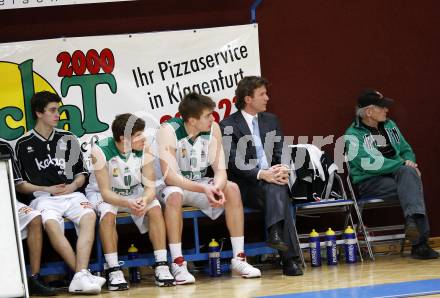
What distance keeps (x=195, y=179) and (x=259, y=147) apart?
1.98 feet

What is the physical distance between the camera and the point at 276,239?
6.12 metres

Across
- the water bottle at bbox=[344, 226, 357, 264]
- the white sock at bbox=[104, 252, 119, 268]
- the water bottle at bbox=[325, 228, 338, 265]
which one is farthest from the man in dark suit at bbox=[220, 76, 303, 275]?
the white sock at bbox=[104, 252, 119, 268]

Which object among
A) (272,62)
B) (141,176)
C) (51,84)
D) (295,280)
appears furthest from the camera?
(272,62)

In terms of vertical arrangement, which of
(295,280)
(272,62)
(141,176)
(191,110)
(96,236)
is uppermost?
(272,62)

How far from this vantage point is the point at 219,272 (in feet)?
20.9

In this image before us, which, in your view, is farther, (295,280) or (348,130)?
(348,130)

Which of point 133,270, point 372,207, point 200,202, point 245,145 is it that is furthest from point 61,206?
point 372,207

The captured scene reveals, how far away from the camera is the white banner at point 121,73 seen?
21.7 feet

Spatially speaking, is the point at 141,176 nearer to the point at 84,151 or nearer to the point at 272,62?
the point at 84,151

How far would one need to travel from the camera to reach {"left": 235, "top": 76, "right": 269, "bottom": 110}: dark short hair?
6570mm

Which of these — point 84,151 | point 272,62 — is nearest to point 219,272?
point 84,151

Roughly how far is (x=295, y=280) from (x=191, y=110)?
150 cm

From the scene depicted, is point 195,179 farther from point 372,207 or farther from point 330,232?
point 372,207

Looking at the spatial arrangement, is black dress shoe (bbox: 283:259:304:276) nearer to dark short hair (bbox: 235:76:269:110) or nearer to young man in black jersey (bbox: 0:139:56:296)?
dark short hair (bbox: 235:76:269:110)
